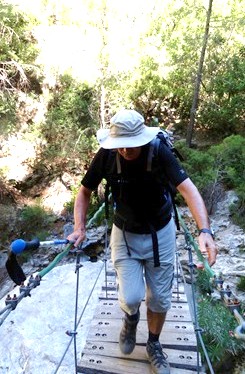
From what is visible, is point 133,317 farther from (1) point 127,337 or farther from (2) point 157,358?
(2) point 157,358

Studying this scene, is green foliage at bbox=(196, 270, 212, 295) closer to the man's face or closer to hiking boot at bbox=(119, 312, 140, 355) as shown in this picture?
hiking boot at bbox=(119, 312, 140, 355)

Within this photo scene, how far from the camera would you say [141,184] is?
1.64 meters

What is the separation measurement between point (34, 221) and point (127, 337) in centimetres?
581

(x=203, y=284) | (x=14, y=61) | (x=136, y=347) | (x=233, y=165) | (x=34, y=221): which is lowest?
(x=34, y=221)

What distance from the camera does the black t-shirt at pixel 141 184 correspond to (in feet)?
5.28

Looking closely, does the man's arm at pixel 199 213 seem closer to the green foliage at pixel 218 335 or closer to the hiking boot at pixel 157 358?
the hiking boot at pixel 157 358

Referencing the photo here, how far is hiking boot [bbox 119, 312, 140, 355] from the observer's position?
191 centimetres

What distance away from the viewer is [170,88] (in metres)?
9.42

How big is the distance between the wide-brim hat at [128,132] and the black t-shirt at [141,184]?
0.07 m

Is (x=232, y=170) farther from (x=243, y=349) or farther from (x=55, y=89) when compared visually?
(x=55, y=89)

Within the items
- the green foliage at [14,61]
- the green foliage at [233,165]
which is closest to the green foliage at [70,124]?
the green foliage at [14,61]

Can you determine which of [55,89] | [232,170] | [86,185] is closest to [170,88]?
[55,89]

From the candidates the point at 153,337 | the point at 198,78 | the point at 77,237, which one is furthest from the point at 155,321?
the point at 198,78

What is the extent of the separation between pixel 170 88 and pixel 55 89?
3089 millimetres
